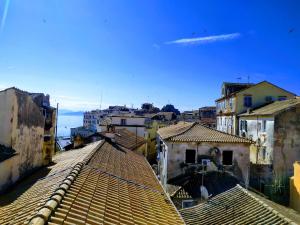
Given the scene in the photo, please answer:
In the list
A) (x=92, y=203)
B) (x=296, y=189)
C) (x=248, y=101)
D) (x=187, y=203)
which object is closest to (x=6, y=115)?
(x=92, y=203)

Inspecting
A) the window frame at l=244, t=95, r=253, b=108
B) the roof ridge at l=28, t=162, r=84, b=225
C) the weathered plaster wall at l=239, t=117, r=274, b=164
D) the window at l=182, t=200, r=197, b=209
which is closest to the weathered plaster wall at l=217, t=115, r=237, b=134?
the window frame at l=244, t=95, r=253, b=108

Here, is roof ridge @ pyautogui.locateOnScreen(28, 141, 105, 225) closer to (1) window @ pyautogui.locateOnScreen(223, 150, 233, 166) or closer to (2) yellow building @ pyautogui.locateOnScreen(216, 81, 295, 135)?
(1) window @ pyautogui.locateOnScreen(223, 150, 233, 166)

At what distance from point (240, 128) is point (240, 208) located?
99.6ft

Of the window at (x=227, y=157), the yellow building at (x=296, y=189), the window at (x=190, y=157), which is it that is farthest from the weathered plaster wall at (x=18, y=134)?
the window at (x=227, y=157)

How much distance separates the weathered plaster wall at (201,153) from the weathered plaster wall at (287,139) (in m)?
6.97

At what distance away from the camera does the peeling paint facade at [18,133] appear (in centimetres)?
1103

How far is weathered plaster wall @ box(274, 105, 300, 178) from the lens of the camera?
3086 centimetres

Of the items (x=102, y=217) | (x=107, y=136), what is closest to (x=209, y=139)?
(x=107, y=136)

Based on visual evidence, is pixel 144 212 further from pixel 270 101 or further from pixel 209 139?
pixel 270 101

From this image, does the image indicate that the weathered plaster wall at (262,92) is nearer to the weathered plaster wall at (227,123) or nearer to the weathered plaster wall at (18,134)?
the weathered plaster wall at (227,123)

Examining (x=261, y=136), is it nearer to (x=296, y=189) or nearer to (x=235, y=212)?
(x=296, y=189)

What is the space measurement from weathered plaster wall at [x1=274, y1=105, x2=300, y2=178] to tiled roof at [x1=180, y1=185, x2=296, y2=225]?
17.5 m

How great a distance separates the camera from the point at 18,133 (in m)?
11.9

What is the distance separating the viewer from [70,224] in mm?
5602
